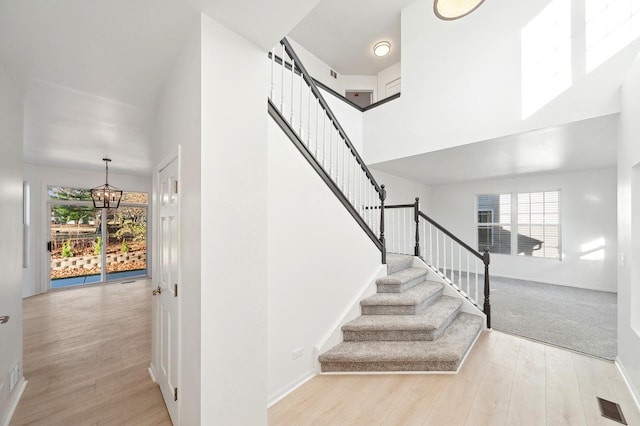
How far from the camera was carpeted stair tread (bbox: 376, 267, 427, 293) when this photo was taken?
319 centimetres

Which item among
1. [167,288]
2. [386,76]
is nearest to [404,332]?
[167,288]

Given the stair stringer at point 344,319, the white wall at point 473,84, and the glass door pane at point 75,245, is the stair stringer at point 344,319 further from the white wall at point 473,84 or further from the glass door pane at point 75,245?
the glass door pane at point 75,245

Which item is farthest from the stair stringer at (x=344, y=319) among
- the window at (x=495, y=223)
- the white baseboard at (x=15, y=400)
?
the window at (x=495, y=223)

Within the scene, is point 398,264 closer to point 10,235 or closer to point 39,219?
point 10,235

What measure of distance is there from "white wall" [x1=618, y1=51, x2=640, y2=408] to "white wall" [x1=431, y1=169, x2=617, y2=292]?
381cm

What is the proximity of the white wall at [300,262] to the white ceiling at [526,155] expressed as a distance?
2.59m

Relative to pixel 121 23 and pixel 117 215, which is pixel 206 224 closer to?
pixel 121 23

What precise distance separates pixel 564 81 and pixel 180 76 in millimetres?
4030

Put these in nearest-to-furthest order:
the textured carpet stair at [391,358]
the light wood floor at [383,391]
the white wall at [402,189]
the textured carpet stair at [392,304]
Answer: the light wood floor at [383,391], the textured carpet stair at [391,358], the textured carpet stair at [392,304], the white wall at [402,189]

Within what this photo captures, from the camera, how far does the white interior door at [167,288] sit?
177 cm

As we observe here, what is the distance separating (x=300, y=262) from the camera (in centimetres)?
230

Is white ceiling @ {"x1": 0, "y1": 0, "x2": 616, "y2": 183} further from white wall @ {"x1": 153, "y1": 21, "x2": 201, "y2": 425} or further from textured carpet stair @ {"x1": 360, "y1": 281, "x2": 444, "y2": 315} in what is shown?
textured carpet stair @ {"x1": 360, "y1": 281, "x2": 444, "y2": 315}

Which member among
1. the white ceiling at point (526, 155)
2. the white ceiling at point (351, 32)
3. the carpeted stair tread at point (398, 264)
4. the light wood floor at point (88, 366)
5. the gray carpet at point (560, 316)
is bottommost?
the light wood floor at point (88, 366)

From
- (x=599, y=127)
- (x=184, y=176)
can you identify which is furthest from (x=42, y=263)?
(x=599, y=127)
